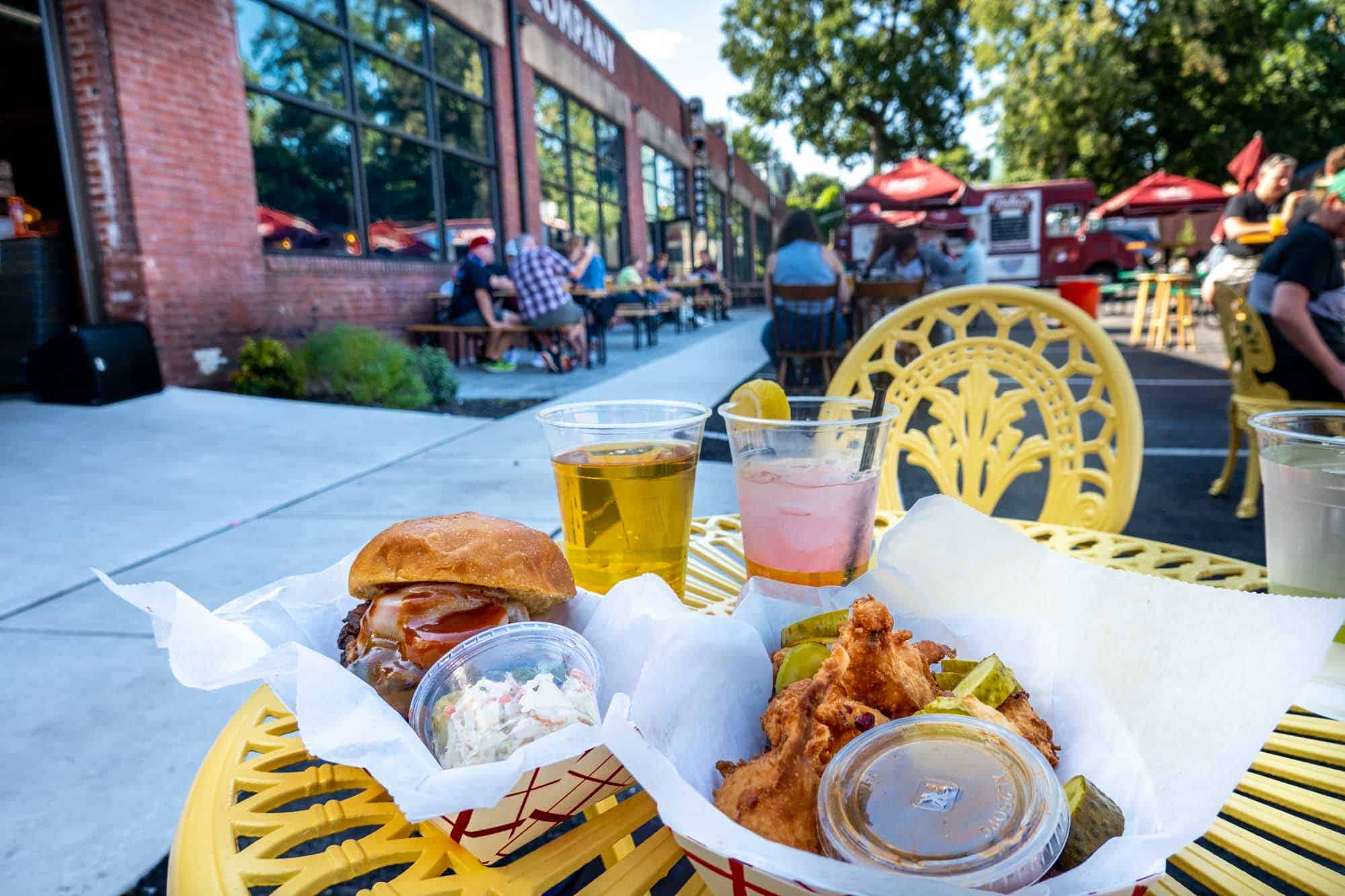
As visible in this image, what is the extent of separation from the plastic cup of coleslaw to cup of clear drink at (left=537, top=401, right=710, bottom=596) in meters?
0.28

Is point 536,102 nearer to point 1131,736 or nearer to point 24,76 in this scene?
point 24,76

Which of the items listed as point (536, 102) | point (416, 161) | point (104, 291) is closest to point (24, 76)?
point (104, 291)

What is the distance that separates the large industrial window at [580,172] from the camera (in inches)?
587

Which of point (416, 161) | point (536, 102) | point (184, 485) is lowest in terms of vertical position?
point (184, 485)

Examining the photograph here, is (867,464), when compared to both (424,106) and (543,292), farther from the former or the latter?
(424,106)

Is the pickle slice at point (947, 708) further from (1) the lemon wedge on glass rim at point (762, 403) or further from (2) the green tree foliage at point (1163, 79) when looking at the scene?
(2) the green tree foliage at point (1163, 79)

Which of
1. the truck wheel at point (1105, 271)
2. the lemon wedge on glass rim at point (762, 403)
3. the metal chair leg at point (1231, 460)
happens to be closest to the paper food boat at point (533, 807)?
the lemon wedge on glass rim at point (762, 403)

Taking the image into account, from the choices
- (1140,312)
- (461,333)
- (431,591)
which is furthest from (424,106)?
(431,591)

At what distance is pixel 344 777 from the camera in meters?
0.91

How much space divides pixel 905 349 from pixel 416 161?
683 centimetres

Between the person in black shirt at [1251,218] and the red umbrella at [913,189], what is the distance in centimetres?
643

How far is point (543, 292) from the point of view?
988 cm

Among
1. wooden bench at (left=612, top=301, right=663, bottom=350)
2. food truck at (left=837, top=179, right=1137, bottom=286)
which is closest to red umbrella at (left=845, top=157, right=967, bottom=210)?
wooden bench at (left=612, top=301, right=663, bottom=350)

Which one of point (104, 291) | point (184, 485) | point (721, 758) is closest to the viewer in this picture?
point (721, 758)
